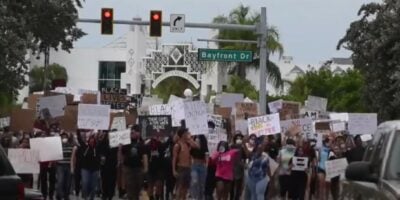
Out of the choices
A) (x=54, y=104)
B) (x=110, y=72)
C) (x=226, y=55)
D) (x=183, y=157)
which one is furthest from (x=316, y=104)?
(x=110, y=72)

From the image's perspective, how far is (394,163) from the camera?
1116 centimetres

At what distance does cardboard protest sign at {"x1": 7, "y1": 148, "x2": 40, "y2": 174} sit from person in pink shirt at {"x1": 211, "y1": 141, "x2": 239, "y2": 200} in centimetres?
405

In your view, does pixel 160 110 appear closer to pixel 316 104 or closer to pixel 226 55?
pixel 226 55

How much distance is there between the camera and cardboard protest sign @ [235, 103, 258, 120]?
33062 mm

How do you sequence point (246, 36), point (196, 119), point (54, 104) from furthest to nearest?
point (246, 36)
point (54, 104)
point (196, 119)

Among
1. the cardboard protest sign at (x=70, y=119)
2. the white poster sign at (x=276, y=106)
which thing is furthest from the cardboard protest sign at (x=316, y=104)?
the cardboard protest sign at (x=70, y=119)

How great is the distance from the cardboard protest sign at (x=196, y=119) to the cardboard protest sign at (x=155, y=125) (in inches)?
44.2

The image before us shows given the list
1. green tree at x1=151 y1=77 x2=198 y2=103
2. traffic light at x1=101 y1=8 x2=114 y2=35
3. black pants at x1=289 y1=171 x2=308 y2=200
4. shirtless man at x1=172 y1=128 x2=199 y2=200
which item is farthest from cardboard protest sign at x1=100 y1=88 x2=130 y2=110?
green tree at x1=151 y1=77 x2=198 y2=103

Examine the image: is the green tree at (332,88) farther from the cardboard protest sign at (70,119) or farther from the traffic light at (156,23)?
the cardboard protest sign at (70,119)

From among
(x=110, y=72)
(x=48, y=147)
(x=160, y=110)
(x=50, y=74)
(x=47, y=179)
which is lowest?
(x=47, y=179)

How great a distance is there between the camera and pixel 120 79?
124 meters

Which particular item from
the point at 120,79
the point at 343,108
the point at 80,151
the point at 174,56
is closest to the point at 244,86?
the point at 343,108

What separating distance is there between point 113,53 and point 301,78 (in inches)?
1566

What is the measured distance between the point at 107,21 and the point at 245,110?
458 cm
